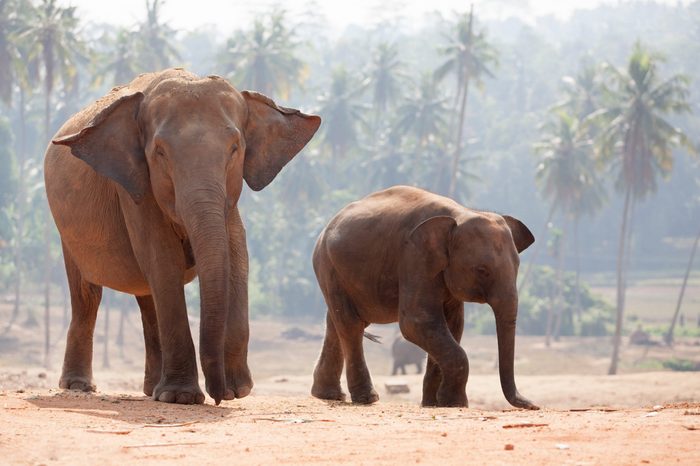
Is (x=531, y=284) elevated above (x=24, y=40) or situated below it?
below

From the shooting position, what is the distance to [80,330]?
1147 centimetres

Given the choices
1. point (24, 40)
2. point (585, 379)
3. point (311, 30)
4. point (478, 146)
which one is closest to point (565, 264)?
point (478, 146)

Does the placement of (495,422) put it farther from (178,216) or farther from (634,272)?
(634,272)

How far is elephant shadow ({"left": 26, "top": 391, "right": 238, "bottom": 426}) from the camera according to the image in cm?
757

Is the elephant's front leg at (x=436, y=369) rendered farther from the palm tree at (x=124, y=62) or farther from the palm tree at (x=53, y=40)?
the palm tree at (x=124, y=62)

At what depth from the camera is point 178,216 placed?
874 cm

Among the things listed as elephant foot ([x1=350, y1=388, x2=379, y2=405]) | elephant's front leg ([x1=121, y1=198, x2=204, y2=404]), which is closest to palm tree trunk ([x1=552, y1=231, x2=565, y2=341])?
elephant foot ([x1=350, y1=388, x2=379, y2=405])

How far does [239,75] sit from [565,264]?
91.1 feet

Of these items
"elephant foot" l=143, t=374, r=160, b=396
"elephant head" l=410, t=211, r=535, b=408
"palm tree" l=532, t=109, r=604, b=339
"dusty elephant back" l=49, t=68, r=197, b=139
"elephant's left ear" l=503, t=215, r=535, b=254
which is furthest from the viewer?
"palm tree" l=532, t=109, r=604, b=339

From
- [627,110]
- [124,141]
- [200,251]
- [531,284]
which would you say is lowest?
[200,251]

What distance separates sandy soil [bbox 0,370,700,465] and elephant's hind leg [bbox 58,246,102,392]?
7.67 ft

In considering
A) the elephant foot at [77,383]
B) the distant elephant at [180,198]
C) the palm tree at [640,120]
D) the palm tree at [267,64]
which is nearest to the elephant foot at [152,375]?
the elephant foot at [77,383]

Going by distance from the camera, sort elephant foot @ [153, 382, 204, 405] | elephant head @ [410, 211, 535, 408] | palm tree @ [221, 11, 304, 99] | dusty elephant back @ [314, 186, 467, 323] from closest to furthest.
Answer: elephant foot @ [153, 382, 204, 405]
elephant head @ [410, 211, 535, 408]
dusty elephant back @ [314, 186, 467, 323]
palm tree @ [221, 11, 304, 99]

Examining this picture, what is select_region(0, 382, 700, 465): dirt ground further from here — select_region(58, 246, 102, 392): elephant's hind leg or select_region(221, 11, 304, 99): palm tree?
select_region(221, 11, 304, 99): palm tree
